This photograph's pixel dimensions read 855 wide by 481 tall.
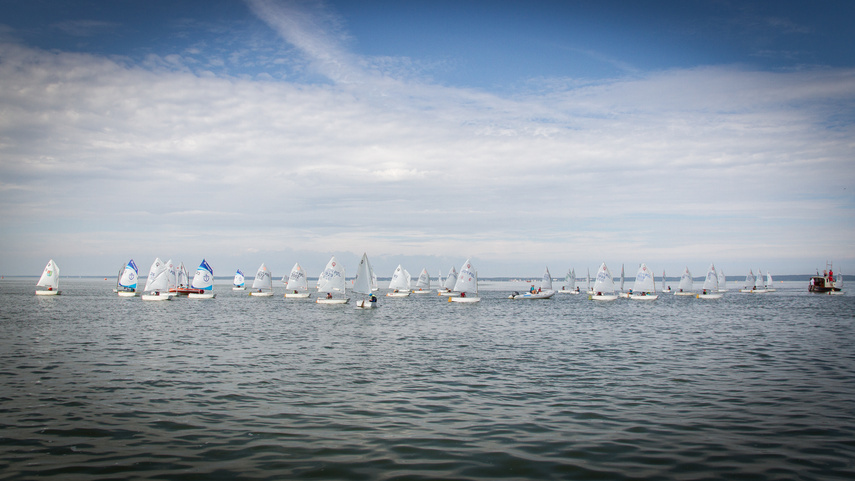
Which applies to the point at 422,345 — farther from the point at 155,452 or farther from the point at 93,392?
the point at 155,452

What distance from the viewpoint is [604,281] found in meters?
110

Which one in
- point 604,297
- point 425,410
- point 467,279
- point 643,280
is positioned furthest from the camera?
point 643,280

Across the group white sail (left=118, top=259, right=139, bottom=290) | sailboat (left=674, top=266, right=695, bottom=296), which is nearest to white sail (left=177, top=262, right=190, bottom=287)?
white sail (left=118, top=259, right=139, bottom=290)

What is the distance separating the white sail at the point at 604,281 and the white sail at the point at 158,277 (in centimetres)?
8511

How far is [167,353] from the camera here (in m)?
31.6

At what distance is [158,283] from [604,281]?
88005mm

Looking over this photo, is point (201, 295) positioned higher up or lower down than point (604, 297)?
higher up

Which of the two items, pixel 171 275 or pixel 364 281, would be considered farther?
pixel 171 275

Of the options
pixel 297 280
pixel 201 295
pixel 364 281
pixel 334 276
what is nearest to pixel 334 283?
pixel 334 276

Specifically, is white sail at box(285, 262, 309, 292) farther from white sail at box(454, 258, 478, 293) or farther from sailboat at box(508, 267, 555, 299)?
sailboat at box(508, 267, 555, 299)

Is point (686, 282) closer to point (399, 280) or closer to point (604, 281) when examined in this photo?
point (604, 281)

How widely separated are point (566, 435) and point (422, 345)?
22231 mm

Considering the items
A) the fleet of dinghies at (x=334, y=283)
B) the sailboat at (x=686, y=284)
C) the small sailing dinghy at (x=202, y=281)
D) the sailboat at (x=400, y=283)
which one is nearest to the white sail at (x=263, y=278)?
the fleet of dinghies at (x=334, y=283)

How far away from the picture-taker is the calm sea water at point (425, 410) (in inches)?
494
